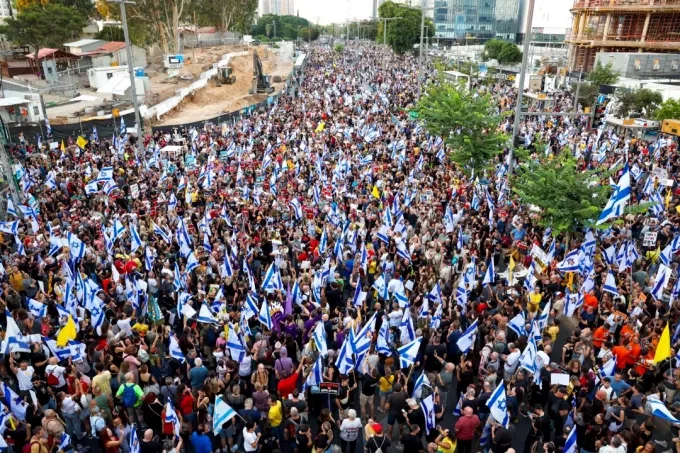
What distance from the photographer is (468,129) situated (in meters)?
22.3

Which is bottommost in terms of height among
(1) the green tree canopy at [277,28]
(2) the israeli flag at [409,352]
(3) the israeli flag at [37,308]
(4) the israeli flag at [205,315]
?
(3) the israeli flag at [37,308]

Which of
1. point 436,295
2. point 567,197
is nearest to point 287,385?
point 436,295

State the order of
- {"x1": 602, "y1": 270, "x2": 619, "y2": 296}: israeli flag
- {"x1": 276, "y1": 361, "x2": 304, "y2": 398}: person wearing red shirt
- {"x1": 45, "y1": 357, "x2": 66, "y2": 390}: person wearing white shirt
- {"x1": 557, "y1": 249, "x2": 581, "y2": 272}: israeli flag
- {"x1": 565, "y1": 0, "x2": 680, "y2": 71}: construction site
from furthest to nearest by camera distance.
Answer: {"x1": 565, "y1": 0, "x2": 680, "y2": 71}: construction site < {"x1": 557, "y1": 249, "x2": 581, "y2": 272}: israeli flag < {"x1": 602, "y1": 270, "x2": 619, "y2": 296}: israeli flag < {"x1": 45, "y1": 357, "x2": 66, "y2": 390}: person wearing white shirt < {"x1": 276, "y1": 361, "x2": 304, "y2": 398}: person wearing red shirt

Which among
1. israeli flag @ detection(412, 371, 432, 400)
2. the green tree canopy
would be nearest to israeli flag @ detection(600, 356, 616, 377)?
israeli flag @ detection(412, 371, 432, 400)

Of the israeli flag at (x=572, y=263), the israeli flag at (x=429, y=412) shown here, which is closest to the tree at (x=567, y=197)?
the israeli flag at (x=572, y=263)

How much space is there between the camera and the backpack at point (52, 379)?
905 cm

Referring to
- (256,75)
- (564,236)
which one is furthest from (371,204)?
(256,75)

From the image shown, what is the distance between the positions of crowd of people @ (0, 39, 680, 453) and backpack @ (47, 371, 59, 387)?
120 millimetres

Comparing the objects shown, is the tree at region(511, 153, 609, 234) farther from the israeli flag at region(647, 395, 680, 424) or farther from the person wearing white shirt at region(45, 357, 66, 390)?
the person wearing white shirt at region(45, 357, 66, 390)

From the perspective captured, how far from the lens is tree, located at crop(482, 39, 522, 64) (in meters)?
80.8

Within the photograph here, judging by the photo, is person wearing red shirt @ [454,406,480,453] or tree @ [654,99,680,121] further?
tree @ [654,99,680,121]

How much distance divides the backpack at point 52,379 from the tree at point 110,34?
231 ft

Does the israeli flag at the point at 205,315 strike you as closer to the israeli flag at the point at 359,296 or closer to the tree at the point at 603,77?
the israeli flag at the point at 359,296

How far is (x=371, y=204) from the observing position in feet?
57.0
